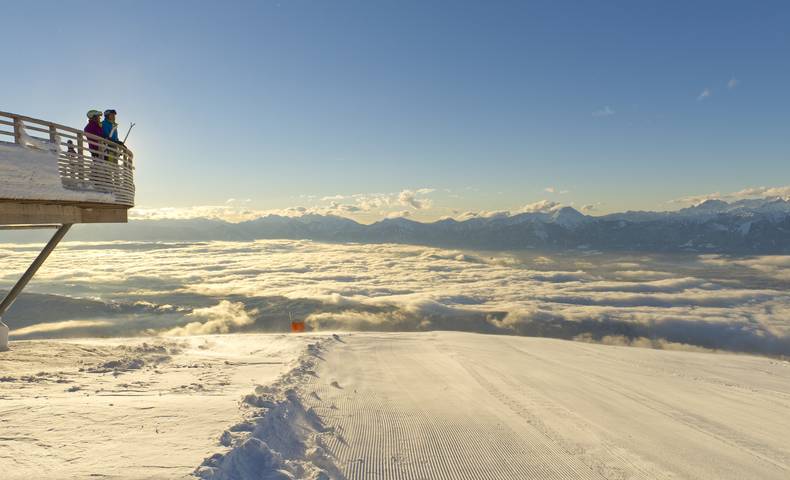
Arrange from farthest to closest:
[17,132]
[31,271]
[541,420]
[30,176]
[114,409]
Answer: [31,271] → [541,420] → [30,176] → [17,132] → [114,409]

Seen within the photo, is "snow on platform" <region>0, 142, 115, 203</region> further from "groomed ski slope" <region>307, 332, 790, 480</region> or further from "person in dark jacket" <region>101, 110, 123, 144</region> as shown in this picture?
"groomed ski slope" <region>307, 332, 790, 480</region>

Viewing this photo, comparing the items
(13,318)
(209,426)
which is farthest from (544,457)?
(13,318)

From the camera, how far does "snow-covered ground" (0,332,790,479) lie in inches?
277

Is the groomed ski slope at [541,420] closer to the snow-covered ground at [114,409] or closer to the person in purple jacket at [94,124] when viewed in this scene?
the snow-covered ground at [114,409]

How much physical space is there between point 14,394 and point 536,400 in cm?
1543

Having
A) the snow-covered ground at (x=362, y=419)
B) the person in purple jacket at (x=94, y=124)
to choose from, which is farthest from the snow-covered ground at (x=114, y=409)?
the person in purple jacket at (x=94, y=124)

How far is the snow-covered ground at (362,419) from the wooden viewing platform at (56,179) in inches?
207

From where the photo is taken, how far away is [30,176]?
1134cm

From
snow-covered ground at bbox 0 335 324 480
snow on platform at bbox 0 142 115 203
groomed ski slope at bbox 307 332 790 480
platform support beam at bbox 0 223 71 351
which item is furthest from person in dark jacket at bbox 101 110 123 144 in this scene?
groomed ski slope at bbox 307 332 790 480

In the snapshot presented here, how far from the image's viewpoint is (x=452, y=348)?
2770cm

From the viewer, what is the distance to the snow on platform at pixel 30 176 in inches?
416

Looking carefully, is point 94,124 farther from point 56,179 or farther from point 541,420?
point 541,420

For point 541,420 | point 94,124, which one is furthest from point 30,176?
point 541,420

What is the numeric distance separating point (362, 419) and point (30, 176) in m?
11.6
